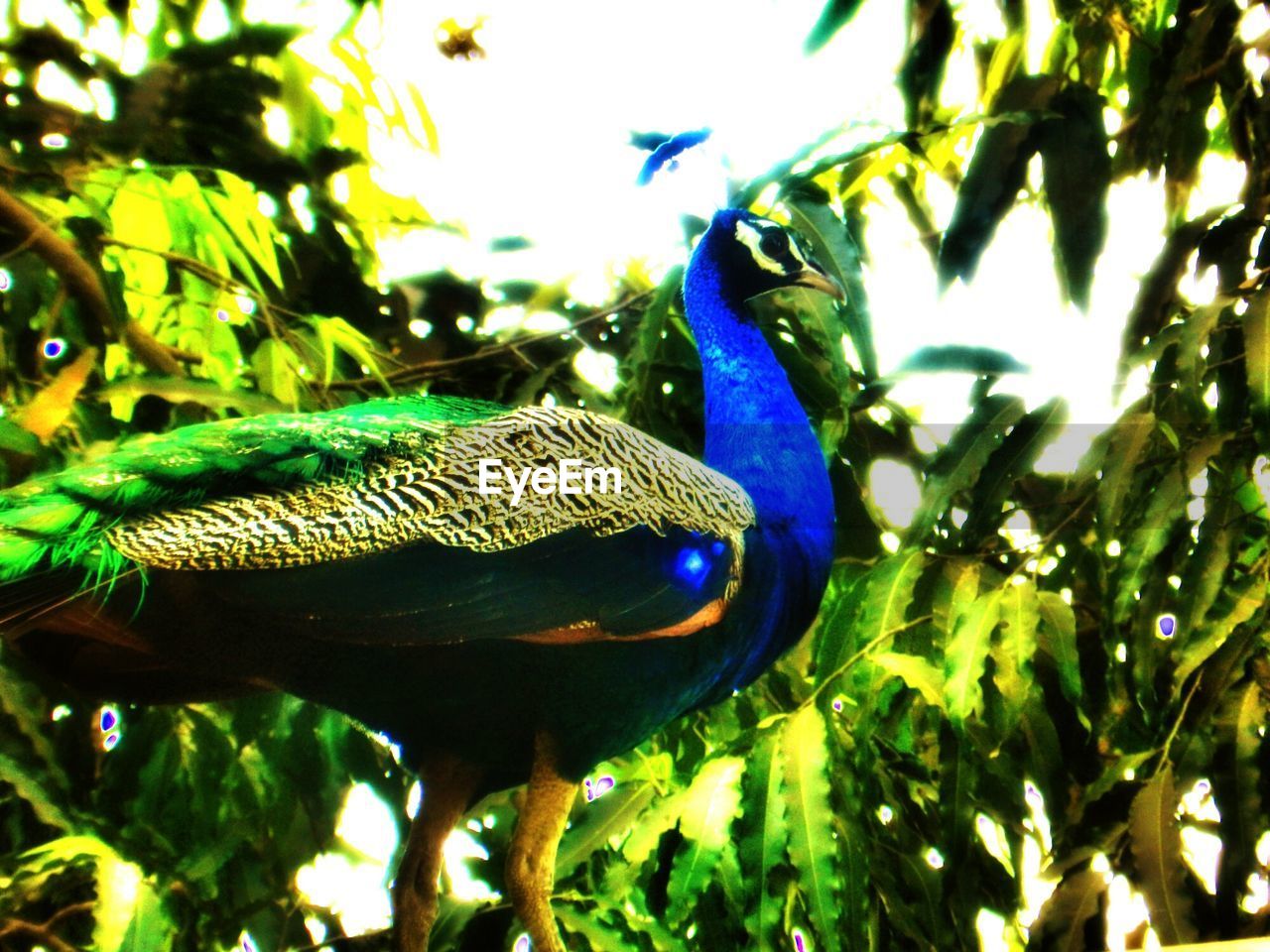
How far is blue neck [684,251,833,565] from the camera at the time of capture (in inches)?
44.4

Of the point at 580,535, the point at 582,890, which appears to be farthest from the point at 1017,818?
the point at 580,535

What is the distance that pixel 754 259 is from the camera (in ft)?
4.04

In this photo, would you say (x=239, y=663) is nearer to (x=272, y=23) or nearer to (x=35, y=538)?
(x=35, y=538)

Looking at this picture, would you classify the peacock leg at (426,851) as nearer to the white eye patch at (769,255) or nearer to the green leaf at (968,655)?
the green leaf at (968,655)

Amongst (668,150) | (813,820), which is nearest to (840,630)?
(813,820)

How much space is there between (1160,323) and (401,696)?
2.72 ft

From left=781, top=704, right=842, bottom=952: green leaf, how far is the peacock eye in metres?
0.39

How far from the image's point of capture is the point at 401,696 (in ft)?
3.34

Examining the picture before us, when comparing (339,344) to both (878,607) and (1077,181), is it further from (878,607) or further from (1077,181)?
(1077,181)

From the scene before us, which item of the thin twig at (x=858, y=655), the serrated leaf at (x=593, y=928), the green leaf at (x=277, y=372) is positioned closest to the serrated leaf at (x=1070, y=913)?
the thin twig at (x=858, y=655)

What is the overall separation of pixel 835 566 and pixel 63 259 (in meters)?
0.76

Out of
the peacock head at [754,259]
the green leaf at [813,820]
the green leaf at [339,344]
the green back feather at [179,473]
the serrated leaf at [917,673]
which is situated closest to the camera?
the green back feather at [179,473]

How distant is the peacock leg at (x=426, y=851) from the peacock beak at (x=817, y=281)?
48 cm

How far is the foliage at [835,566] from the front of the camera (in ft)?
3.59
